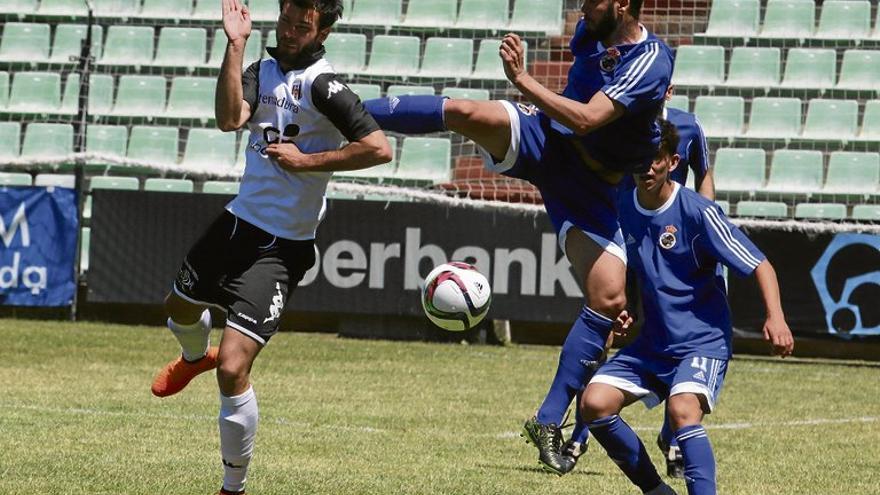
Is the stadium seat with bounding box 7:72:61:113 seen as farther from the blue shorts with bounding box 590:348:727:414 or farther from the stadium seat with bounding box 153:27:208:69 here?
the blue shorts with bounding box 590:348:727:414

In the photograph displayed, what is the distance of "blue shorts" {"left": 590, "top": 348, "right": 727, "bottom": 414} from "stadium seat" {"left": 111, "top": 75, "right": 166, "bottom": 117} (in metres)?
13.2

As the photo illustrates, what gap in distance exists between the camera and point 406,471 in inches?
290

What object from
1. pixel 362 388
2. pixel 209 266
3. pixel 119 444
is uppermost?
pixel 209 266

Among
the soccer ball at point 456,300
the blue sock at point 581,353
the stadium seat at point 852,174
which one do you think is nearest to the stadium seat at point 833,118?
the stadium seat at point 852,174

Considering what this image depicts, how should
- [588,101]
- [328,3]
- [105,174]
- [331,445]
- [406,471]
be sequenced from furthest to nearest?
[105,174], [331,445], [406,471], [588,101], [328,3]

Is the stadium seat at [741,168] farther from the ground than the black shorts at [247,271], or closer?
closer

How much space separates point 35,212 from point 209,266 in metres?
9.56

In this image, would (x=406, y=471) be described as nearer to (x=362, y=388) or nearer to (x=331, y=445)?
(x=331, y=445)

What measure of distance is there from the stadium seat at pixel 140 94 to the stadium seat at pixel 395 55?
2.76 m

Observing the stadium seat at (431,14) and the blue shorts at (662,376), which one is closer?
the blue shorts at (662,376)

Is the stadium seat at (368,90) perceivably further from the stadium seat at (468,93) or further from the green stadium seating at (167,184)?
the green stadium seating at (167,184)

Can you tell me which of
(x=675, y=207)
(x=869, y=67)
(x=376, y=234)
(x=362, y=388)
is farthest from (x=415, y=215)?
(x=675, y=207)

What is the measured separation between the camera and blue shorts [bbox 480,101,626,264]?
260 inches

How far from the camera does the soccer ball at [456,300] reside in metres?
6.95
